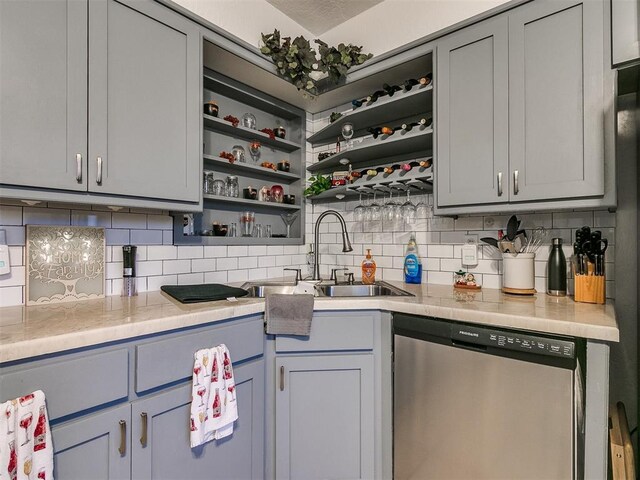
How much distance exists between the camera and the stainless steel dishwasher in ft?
3.91

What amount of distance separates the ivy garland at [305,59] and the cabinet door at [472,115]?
55 cm

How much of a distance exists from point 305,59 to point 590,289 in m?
1.88

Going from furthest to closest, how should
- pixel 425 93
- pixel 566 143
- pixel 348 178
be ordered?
pixel 348 178, pixel 425 93, pixel 566 143

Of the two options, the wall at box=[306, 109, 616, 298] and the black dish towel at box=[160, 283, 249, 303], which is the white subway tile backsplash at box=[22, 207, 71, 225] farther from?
the wall at box=[306, 109, 616, 298]

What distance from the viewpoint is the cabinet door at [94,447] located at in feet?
3.44

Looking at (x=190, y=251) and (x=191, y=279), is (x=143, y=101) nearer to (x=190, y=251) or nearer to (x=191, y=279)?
(x=190, y=251)

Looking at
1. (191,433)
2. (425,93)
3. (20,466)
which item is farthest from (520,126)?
(20,466)

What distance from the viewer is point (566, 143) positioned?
1.50 meters

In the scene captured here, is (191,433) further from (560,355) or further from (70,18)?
(70,18)

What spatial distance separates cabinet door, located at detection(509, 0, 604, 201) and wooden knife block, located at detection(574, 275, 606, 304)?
1.22 ft

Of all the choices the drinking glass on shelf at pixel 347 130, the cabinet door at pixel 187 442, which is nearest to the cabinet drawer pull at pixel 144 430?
the cabinet door at pixel 187 442

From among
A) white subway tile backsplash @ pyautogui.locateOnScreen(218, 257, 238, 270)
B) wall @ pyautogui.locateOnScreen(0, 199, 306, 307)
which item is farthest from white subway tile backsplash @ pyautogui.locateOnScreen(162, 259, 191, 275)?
white subway tile backsplash @ pyautogui.locateOnScreen(218, 257, 238, 270)

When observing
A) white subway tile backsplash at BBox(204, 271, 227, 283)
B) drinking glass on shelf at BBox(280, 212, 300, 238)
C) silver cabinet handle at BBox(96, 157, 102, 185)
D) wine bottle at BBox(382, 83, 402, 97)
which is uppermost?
wine bottle at BBox(382, 83, 402, 97)

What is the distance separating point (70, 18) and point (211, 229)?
122 centimetres
